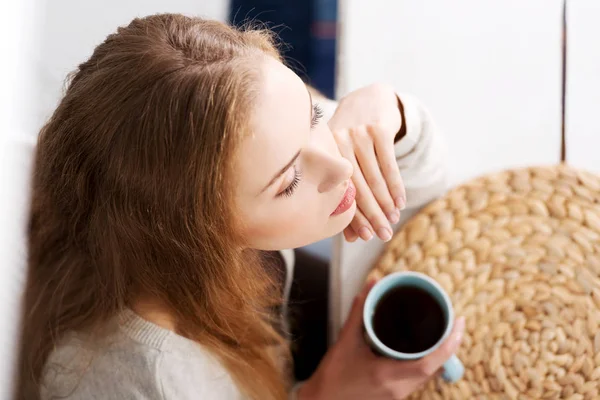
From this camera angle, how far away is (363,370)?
0.61 meters

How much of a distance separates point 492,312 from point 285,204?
0.92 feet

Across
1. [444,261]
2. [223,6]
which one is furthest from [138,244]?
[223,6]

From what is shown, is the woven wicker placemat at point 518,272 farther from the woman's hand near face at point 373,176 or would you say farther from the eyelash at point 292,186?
the eyelash at point 292,186

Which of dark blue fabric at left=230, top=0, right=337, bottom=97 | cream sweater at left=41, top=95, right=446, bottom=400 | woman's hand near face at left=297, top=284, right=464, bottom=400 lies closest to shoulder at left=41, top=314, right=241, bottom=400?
cream sweater at left=41, top=95, right=446, bottom=400

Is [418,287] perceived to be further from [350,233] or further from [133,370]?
[133,370]

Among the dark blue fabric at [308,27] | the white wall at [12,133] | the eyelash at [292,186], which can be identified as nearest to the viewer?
the white wall at [12,133]

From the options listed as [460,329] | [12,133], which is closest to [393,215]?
[460,329]

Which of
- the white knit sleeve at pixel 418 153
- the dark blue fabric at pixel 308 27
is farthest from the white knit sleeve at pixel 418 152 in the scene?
the dark blue fabric at pixel 308 27

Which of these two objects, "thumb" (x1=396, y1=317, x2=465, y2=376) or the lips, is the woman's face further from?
"thumb" (x1=396, y1=317, x2=465, y2=376)

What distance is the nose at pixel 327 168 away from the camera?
0.46 metres

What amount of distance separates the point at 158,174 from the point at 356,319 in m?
0.28

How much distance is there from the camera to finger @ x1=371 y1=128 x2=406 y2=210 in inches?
22.5

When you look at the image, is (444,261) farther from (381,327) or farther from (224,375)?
(224,375)

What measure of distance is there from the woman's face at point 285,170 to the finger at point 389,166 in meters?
0.08
